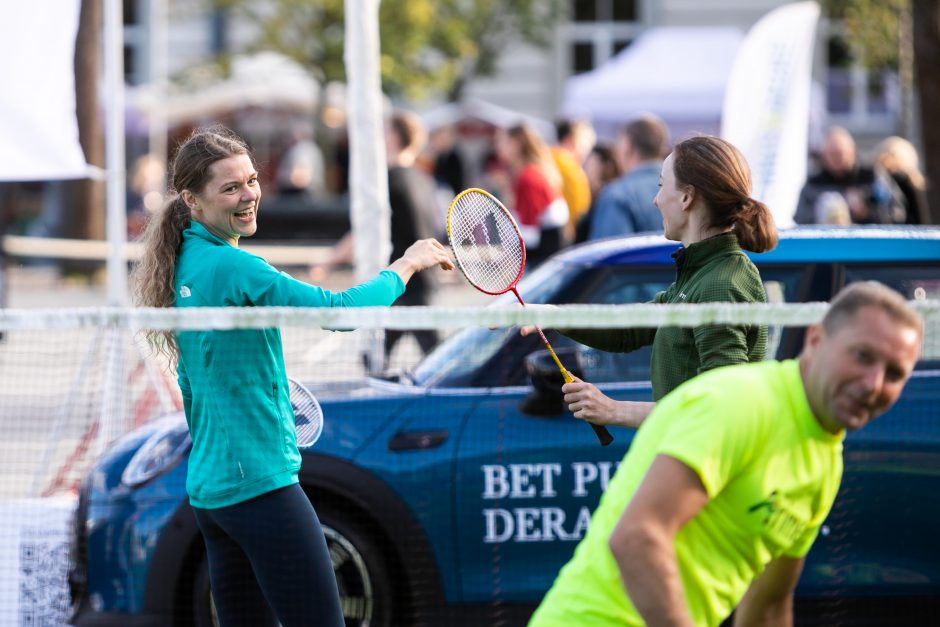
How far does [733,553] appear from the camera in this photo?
8.46 feet

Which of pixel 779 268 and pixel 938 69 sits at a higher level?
pixel 938 69

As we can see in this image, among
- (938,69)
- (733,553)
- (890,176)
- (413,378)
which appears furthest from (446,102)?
(733,553)

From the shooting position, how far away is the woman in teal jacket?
3.58m

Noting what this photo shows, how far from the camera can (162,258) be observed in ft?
12.3

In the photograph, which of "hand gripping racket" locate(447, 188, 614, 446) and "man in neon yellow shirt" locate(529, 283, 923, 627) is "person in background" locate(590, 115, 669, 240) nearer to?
"hand gripping racket" locate(447, 188, 614, 446)

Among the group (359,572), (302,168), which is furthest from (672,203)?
(302,168)

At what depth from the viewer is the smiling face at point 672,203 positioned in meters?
3.63

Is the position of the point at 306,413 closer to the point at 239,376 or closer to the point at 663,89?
the point at 239,376

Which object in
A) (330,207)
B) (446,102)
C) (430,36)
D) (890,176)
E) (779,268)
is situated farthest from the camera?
(446,102)

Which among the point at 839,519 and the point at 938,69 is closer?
the point at 839,519

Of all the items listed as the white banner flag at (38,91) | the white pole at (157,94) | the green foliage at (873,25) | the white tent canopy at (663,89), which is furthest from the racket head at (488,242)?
the green foliage at (873,25)

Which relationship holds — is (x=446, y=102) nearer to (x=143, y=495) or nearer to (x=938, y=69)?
(x=938, y=69)

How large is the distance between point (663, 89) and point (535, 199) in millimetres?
13450

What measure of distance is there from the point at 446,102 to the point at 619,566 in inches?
1212
